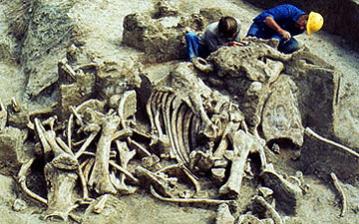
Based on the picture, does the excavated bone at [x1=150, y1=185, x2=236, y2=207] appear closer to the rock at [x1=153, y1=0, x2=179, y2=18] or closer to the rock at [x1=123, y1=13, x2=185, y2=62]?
the rock at [x1=123, y1=13, x2=185, y2=62]

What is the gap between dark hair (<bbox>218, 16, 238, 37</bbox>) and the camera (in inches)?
498

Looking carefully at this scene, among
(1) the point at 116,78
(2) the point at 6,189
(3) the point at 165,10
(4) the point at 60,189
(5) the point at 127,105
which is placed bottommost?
(2) the point at 6,189

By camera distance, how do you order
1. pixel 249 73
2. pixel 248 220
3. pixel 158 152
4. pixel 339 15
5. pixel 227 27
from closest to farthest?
pixel 248 220
pixel 158 152
pixel 249 73
pixel 227 27
pixel 339 15

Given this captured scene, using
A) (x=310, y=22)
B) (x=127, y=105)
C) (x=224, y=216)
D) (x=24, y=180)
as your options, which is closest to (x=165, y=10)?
(x=310, y=22)

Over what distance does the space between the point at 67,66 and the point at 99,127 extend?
1139 millimetres

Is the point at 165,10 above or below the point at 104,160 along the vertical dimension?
above

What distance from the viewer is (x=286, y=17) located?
521 inches

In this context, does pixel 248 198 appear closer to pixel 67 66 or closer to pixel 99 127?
pixel 99 127

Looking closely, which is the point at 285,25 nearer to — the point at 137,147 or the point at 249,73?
the point at 249,73

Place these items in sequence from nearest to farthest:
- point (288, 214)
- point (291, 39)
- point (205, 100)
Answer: point (288, 214) → point (205, 100) → point (291, 39)

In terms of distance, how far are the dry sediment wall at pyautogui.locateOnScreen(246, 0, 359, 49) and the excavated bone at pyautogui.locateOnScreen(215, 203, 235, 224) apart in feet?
15.2

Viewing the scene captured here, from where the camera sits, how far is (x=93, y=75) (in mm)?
12211

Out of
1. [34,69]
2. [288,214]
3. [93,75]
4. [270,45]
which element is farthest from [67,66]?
[288,214]

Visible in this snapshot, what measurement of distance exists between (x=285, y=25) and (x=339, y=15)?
1.72 m
